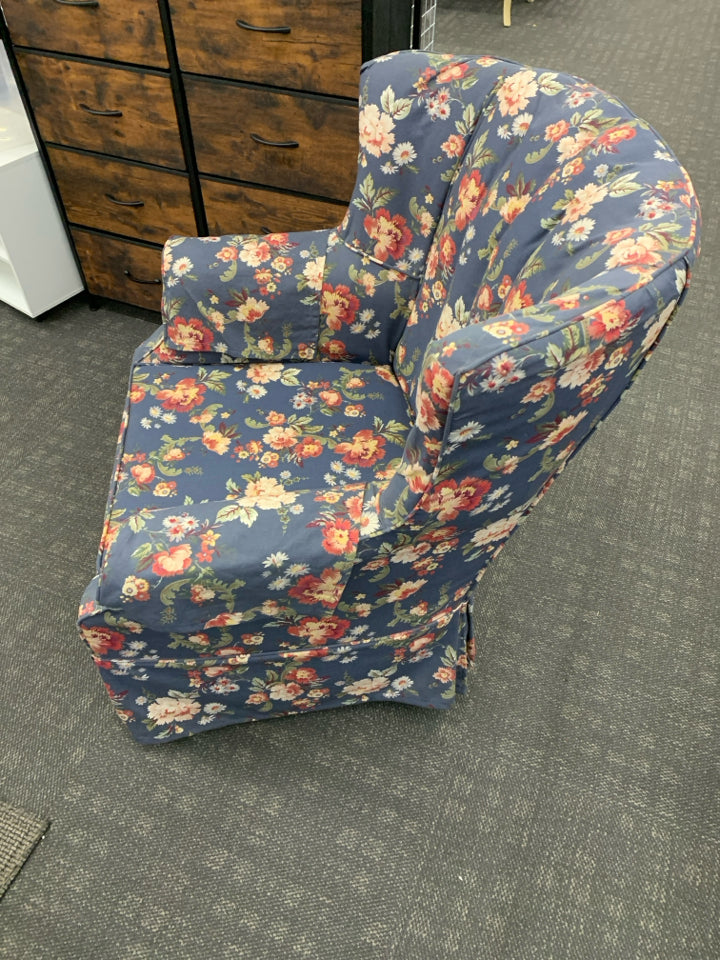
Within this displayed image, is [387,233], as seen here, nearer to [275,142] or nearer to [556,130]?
[556,130]

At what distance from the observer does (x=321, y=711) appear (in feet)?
4.42

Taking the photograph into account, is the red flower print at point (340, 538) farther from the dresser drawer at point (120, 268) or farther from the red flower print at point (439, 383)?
the dresser drawer at point (120, 268)

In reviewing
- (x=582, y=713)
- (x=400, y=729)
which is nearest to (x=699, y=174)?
(x=582, y=713)

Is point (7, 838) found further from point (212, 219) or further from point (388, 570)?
point (212, 219)

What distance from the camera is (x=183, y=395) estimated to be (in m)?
1.33

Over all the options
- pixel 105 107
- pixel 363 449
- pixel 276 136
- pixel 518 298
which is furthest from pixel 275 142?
pixel 518 298

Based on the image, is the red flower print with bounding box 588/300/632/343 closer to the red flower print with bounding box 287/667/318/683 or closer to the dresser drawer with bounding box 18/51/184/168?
the red flower print with bounding box 287/667/318/683

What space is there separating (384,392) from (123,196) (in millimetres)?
1044

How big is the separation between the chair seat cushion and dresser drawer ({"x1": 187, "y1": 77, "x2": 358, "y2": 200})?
50cm

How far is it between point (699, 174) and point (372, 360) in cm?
207

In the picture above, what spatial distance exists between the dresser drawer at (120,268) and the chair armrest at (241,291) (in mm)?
696

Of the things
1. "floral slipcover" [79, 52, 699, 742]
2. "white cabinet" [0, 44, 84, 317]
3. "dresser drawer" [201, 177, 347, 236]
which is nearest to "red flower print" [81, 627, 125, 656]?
"floral slipcover" [79, 52, 699, 742]

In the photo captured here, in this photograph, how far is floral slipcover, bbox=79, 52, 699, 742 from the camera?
784 mm

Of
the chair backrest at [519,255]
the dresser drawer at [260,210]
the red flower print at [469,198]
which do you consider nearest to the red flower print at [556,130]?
the chair backrest at [519,255]
